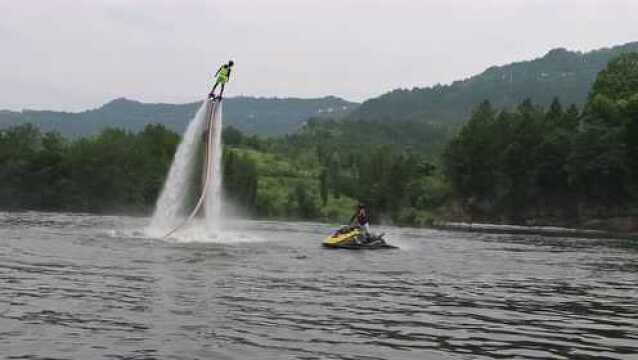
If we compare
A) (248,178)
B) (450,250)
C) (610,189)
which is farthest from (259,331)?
(248,178)

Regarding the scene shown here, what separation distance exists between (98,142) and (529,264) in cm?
13597

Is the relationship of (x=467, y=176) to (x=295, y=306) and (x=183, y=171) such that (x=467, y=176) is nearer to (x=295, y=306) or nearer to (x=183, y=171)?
(x=183, y=171)

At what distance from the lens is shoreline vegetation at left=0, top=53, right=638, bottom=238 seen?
13725 centimetres

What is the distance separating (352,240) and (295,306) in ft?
89.9

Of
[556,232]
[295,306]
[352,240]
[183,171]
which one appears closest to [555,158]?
[556,232]

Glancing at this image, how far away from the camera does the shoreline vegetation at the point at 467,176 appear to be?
137 meters

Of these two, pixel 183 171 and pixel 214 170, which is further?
pixel 183 171

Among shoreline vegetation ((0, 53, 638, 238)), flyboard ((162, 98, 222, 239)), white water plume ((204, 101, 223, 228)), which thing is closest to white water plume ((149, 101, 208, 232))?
flyboard ((162, 98, 222, 239))

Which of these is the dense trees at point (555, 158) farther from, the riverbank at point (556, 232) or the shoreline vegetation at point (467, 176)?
the riverbank at point (556, 232)

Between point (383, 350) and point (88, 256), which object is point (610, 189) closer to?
point (88, 256)

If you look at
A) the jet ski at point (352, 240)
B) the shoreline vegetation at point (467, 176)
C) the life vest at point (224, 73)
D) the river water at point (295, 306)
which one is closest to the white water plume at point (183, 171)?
the life vest at point (224, 73)

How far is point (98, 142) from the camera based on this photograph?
16862 cm

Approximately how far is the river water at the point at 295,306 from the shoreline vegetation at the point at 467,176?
9825 centimetres

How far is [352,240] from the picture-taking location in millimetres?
51688
